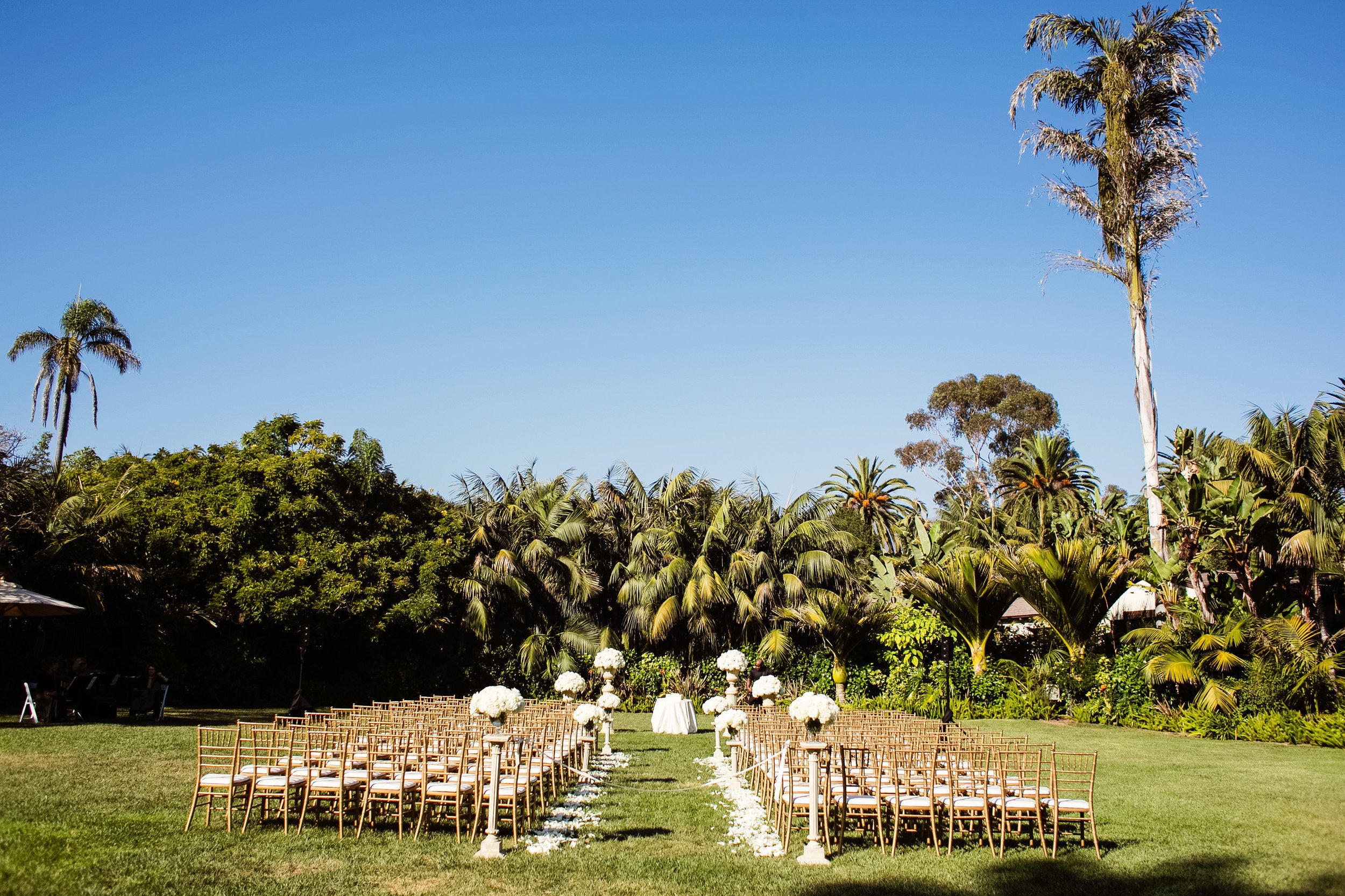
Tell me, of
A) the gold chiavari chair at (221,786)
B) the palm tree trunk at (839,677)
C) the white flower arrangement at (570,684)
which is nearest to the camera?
the gold chiavari chair at (221,786)

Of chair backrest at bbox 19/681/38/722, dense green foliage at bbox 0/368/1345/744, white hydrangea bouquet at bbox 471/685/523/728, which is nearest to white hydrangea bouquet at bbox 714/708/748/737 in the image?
white hydrangea bouquet at bbox 471/685/523/728

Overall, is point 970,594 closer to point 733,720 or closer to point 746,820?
point 733,720

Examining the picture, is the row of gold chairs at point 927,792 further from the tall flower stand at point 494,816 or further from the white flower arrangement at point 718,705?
the white flower arrangement at point 718,705

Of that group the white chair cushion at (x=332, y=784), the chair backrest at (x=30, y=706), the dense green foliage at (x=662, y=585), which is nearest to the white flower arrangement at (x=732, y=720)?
the white chair cushion at (x=332, y=784)

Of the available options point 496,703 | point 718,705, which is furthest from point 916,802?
point 718,705

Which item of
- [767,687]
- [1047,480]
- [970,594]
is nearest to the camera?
[767,687]

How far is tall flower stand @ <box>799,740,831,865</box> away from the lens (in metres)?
8.31

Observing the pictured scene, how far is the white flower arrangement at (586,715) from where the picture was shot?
13.7 m

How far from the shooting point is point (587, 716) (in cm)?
1373

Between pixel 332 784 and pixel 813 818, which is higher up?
pixel 332 784

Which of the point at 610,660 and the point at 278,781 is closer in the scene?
the point at 278,781

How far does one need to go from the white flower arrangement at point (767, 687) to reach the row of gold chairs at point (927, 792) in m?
4.18

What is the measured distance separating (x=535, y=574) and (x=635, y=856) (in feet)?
60.3

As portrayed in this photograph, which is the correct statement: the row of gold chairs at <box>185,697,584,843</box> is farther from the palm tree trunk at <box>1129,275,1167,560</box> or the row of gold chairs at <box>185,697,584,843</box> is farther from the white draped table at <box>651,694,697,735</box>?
the palm tree trunk at <box>1129,275,1167,560</box>
